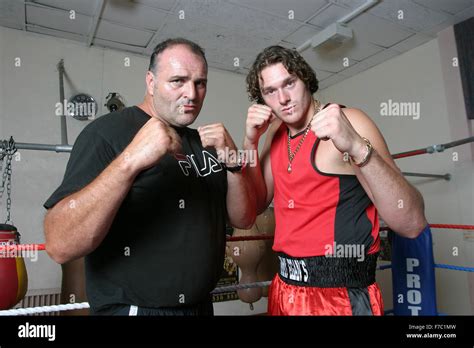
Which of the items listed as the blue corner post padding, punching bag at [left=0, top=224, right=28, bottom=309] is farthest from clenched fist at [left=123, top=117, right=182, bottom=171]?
the blue corner post padding

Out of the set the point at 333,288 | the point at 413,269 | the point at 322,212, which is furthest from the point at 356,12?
the point at 333,288

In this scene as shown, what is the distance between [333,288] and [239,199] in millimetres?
361

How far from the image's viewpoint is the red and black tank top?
0.94 metres

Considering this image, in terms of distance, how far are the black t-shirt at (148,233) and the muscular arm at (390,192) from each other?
418 millimetres

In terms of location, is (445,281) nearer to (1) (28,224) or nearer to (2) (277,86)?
(2) (277,86)

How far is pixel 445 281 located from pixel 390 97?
181 cm

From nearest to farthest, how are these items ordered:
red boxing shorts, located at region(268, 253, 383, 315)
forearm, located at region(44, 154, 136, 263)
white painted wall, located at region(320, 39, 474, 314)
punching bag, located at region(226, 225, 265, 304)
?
forearm, located at region(44, 154, 136, 263) → red boxing shorts, located at region(268, 253, 383, 315) → punching bag, located at region(226, 225, 265, 304) → white painted wall, located at region(320, 39, 474, 314)

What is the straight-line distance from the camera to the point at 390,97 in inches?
138

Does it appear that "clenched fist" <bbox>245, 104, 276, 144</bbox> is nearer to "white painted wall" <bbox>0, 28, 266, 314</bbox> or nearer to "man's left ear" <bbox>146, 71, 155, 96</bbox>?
"man's left ear" <bbox>146, 71, 155, 96</bbox>

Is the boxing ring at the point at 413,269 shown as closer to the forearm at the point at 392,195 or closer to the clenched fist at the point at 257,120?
the clenched fist at the point at 257,120

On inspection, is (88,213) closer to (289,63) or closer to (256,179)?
(256,179)

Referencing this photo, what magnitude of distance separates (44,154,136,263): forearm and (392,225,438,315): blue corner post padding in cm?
159
